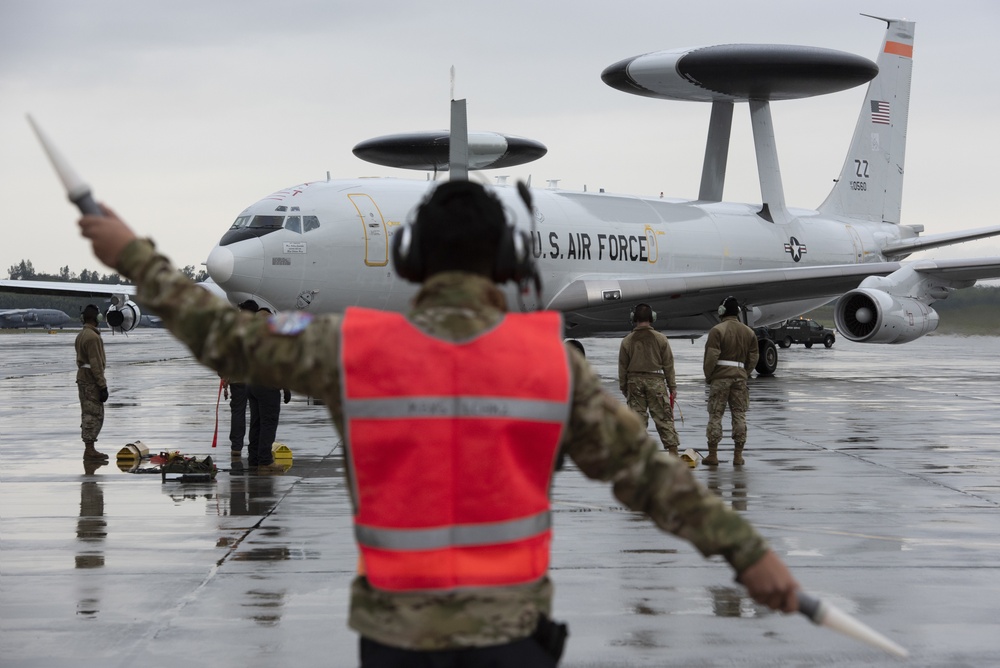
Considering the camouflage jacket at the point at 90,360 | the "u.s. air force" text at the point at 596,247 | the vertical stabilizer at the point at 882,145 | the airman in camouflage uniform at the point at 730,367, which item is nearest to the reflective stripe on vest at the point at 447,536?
the airman in camouflage uniform at the point at 730,367

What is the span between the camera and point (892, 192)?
37.7 metres

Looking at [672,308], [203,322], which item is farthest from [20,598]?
[672,308]

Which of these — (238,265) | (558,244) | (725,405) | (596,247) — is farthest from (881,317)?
(725,405)

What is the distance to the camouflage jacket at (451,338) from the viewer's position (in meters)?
2.67

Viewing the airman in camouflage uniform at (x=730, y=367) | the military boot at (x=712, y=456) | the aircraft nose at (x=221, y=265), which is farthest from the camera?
the aircraft nose at (x=221, y=265)

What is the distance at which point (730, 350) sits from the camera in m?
13.0

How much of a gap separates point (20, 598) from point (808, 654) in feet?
13.9

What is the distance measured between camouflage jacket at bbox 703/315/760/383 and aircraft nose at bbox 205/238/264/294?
9477 millimetres

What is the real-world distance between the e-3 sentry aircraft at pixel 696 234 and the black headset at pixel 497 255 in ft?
29.3

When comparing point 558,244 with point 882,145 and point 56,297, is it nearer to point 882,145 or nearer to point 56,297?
point 882,145

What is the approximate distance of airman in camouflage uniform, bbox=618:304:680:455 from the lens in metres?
12.7

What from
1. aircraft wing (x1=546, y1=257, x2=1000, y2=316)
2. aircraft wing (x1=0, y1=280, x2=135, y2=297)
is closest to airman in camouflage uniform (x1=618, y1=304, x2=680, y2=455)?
aircraft wing (x1=546, y1=257, x2=1000, y2=316)

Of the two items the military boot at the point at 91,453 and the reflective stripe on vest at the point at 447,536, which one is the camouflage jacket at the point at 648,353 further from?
the reflective stripe on vest at the point at 447,536

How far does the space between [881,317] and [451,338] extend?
2416cm
